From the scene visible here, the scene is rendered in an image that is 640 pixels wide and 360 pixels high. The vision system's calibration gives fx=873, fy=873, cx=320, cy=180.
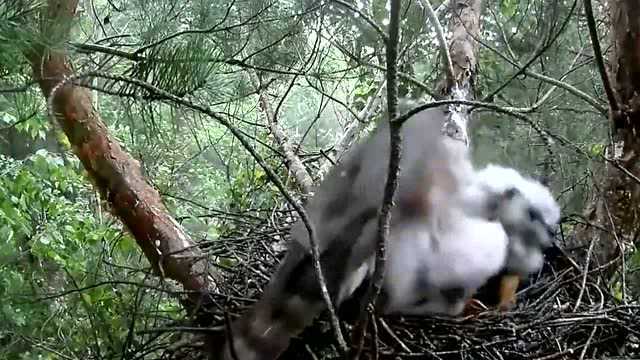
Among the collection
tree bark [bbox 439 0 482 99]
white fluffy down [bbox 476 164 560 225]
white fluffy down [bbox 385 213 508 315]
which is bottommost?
white fluffy down [bbox 385 213 508 315]

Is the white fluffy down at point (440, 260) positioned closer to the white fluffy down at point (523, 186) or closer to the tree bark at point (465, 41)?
the white fluffy down at point (523, 186)

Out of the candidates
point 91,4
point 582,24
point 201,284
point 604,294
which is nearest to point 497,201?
point 604,294

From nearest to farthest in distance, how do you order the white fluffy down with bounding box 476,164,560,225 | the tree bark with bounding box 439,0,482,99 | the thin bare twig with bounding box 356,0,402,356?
the thin bare twig with bounding box 356,0,402,356 < the white fluffy down with bounding box 476,164,560,225 < the tree bark with bounding box 439,0,482,99

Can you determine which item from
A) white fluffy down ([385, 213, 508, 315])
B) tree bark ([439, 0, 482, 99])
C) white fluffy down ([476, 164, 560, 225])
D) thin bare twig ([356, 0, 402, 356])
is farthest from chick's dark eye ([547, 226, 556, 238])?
thin bare twig ([356, 0, 402, 356])

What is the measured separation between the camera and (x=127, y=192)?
1.38 meters

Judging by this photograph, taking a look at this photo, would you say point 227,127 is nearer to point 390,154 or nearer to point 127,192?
point 390,154

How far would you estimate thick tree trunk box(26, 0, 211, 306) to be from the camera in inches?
52.5

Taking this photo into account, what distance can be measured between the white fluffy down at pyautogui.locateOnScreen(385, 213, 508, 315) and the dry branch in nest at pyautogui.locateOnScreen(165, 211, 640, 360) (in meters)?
0.04

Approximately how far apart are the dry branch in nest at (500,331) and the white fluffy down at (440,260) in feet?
0.13

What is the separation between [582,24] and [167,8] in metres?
1.05

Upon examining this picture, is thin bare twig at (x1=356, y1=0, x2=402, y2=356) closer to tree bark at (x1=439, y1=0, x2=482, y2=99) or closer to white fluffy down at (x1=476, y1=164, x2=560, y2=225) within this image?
white fluffy down at (x1=476, y1=164, x2=560, y2=225)

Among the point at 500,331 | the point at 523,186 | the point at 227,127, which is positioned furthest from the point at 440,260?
the point at 227,127

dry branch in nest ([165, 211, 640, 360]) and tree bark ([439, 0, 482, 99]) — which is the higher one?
tree bark ([439, 0, 482, 99])

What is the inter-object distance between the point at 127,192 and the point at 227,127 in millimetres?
605
